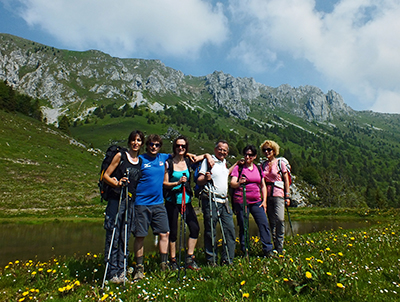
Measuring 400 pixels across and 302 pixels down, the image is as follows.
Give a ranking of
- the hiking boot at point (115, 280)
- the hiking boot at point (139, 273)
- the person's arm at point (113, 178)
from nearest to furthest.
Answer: the hiking boot at point (115, 280) < the hiking boot at point (139, 273) < the person's arm at point (113, 178)

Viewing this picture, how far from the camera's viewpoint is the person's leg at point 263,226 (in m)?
6.62

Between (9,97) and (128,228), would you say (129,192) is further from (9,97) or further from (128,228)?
(9,97)

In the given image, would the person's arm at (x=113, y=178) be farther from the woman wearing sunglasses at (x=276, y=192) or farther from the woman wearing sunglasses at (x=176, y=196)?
the woman wearing sunglasses at (x=276, y=192)

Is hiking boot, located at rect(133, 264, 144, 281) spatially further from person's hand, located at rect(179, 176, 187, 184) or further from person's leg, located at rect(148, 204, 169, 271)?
person's hand, located at rect(179, 176, 187, 184)

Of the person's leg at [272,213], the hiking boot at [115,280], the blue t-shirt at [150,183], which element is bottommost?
the hiking boot at [115,280]

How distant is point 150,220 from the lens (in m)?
5.99

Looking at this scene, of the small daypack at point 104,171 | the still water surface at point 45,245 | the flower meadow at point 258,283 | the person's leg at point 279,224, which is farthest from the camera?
the still water surface at point 45,245

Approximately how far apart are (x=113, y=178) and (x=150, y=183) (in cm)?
97

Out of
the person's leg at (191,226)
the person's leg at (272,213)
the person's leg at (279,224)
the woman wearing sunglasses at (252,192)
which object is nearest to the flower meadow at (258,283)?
the person's leg at (191,226)

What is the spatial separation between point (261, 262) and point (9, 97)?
9317cm

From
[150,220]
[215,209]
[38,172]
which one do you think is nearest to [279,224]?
[215,209]

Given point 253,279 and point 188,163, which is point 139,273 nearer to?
point 253,279

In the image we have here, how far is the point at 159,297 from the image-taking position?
398 centimetres

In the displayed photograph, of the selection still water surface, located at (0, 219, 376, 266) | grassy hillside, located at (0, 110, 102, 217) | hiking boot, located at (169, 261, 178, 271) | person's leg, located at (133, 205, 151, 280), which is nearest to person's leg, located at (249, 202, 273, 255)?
hiking boot, located at (169, 261, 178, 271)
